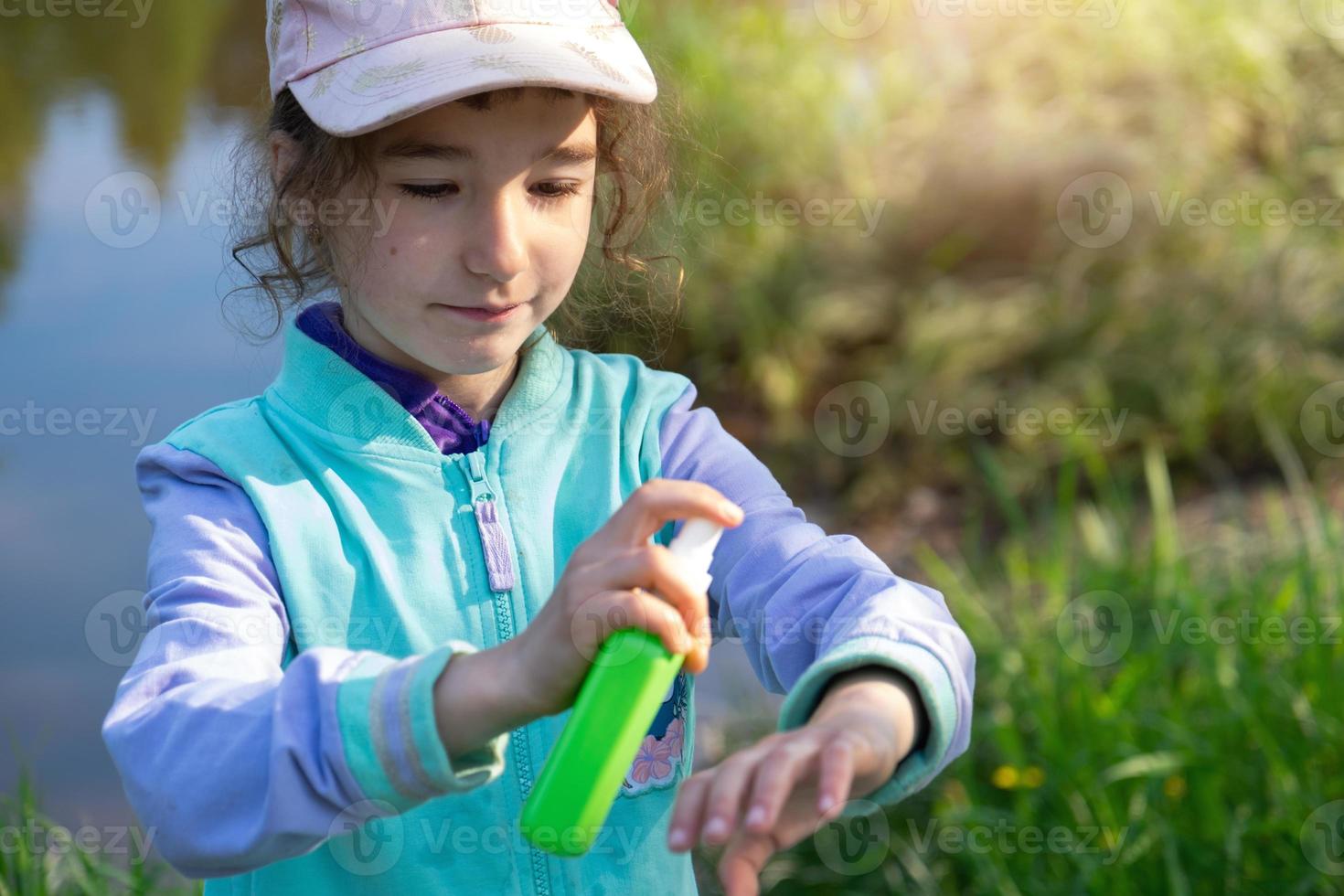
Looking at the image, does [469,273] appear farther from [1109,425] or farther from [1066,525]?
[1109,425]

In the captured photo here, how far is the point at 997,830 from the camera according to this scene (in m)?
2.77

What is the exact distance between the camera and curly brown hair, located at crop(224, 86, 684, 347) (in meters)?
1.69

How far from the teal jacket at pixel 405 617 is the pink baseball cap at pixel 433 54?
29cm

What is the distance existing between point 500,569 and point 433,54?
1.77ft

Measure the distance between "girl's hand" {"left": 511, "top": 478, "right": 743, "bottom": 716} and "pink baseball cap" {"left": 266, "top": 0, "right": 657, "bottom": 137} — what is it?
52 cm

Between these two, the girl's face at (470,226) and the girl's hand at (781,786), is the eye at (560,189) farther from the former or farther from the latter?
the girl's hand at (781,786)

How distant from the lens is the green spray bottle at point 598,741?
1142 millimetres

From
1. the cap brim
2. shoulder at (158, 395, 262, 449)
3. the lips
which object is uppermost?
the cap brim

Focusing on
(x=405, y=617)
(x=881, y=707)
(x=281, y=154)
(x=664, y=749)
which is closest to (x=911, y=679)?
(x=881, y=707)

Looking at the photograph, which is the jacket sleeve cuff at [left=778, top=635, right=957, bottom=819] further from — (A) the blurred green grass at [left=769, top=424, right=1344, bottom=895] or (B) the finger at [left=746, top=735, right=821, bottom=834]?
(A) the blurred green grass at [left=769, top=424, right=1344, bottom=895]

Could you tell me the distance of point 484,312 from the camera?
1.60 m

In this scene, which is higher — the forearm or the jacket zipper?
the forearm

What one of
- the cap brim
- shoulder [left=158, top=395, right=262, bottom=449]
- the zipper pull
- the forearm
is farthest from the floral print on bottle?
the cap brim

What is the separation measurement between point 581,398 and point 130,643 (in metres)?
1.45
